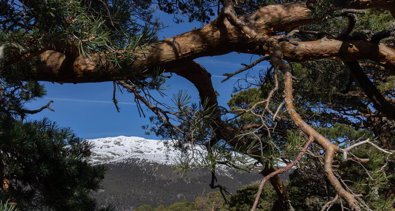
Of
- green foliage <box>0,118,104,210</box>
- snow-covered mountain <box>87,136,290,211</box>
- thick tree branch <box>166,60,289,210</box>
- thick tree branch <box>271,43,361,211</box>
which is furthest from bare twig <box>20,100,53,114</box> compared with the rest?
snow-covered mountain <box>87,136,290,211</box>

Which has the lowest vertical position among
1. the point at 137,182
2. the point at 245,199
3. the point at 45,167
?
the point at 137,182

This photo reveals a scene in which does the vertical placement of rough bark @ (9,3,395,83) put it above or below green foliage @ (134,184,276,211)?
above

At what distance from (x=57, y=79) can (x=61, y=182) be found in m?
0.52

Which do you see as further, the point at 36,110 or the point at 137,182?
the point at 137,182

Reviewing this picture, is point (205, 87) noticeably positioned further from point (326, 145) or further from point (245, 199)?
point (245, 199)

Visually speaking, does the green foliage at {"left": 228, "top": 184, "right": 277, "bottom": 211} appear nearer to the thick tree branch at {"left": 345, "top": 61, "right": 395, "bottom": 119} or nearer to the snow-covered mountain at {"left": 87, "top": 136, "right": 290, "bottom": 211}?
the snow-covered mountain at {"left": 87, "top": 136, "right": 290, "bottom": 211}

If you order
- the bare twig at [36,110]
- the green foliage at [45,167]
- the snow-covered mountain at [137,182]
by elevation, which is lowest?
the snow-covered mountain at [137,182]

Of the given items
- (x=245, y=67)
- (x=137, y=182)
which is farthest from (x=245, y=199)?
(x=137, y=182)

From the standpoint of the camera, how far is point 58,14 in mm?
954

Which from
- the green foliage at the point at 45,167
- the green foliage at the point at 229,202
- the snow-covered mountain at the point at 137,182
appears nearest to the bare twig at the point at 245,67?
the green foliage at the point at 229,202

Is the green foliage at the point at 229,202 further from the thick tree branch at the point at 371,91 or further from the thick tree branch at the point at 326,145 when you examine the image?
the thick tree branch at the point at 326,145

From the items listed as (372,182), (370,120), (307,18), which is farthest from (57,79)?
(370,120)

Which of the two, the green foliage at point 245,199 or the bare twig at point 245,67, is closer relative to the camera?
the bare twig at point 245,67

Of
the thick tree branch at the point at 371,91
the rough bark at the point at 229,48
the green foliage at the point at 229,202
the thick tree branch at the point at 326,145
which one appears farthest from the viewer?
the green foliage at the point at 229,202
